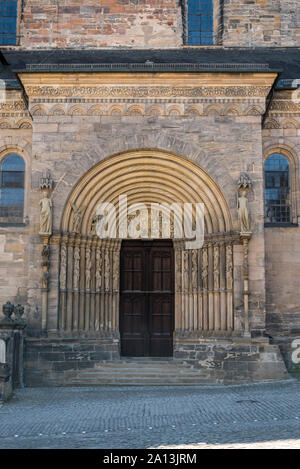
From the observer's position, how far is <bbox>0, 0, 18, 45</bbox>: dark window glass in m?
19.8

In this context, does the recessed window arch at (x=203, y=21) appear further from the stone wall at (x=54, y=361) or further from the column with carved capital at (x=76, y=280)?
the stone wall at (x=54, y=361)

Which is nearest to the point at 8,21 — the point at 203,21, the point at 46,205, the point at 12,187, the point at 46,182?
the point at 203,21

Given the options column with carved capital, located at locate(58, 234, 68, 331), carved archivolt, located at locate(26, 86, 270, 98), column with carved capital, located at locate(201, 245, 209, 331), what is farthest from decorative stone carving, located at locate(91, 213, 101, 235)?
carved archivolt, located at locate(26, 86, 270, 98)

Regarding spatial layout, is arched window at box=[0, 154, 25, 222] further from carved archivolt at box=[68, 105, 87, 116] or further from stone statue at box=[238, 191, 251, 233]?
stone statue at box=[238, 191, 251, 233]

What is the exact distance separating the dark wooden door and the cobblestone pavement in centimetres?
247

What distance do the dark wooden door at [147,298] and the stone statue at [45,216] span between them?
271 cm

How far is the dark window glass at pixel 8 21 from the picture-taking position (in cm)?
1984

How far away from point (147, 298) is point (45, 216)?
3.91 metres

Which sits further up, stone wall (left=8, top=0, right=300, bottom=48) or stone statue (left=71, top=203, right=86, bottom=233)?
stone wall (left=8, top=0, right=300, bottom=48)

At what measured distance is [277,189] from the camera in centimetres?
1720

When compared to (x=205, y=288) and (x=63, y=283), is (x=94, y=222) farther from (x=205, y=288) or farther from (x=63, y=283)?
(x=205, y=288)

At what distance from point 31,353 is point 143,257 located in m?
4.38

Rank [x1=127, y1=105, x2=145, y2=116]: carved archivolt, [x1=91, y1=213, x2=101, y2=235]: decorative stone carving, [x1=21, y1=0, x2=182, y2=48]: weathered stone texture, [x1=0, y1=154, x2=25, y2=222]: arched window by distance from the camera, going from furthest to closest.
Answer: [x1=21, y1=0, x2=182, y2=48]: weathered stone texture, [x1=0, y1=154, x2=25, y2=222]: arched window, [x1=91, y1=213, x2=101, y2=235]: decorative stone carving, [x1=127, y1=105, x2=145, y2=116]: carved archivolt
